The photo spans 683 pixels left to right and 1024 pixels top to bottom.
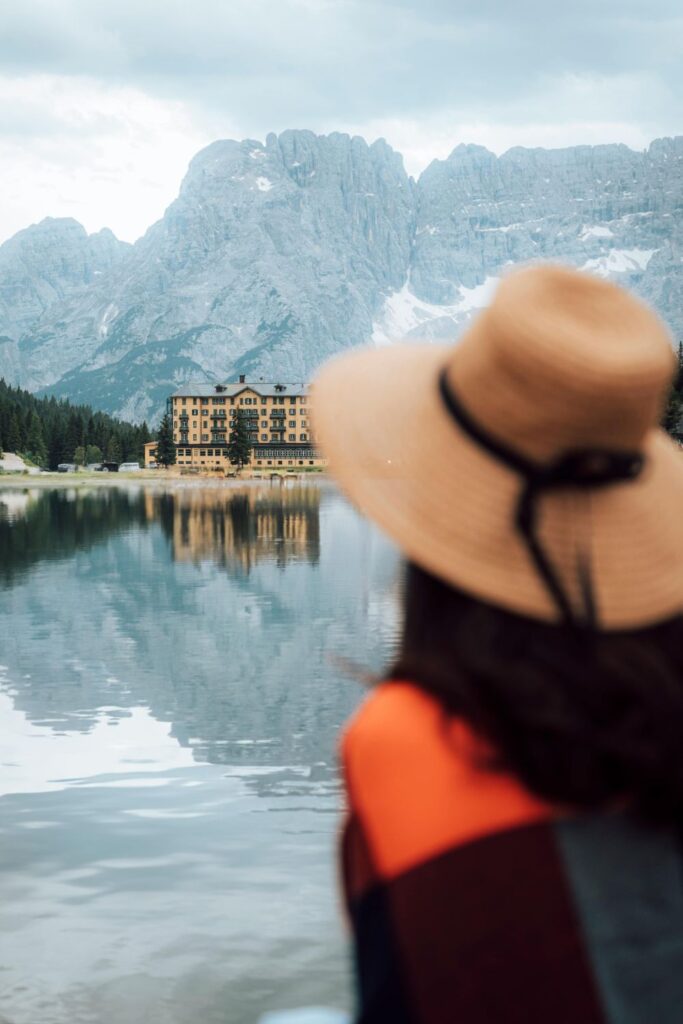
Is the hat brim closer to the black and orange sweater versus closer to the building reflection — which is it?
the black and orange sweater

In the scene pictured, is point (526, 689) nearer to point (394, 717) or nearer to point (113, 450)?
point (394, 717)

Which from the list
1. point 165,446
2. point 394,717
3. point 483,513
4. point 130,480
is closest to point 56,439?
point 165,446

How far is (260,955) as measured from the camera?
25.2ft

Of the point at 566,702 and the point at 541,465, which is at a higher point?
the point at 541,465

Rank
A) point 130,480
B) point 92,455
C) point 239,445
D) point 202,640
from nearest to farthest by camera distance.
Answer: point 202,640 → point 130,480 → point 239,445 → point 92,455

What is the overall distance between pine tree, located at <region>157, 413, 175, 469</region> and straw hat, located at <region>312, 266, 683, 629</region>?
587ft

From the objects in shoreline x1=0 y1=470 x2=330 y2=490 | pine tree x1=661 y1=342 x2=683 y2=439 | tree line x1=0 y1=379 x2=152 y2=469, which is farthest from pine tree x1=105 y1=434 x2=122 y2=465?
pine tree x1=661 y1=342 x2=683 y2=439

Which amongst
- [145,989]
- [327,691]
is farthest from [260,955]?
[327,691]

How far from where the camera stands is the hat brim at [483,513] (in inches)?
62.9

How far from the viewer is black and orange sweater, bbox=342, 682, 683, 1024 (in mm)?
1427

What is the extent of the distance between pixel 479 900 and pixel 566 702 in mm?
268

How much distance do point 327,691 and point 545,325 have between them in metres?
15.8

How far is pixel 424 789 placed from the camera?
1.44m

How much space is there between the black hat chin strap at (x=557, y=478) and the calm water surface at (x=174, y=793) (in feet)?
1.75
